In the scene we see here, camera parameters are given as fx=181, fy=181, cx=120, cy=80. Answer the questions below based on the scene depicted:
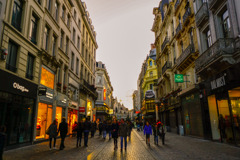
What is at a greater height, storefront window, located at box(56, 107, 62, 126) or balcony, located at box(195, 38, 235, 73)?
balcony, located at box(195, 38, 235, 73)

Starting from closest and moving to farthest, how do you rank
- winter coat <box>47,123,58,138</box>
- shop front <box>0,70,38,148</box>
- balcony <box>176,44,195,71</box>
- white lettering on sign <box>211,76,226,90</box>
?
1. shop front <box>0,70,38,148</box>
2. winter coat <box>47,123,58,138</box>
3. white lettering on sign <box>211,76,226,90</box>
4. balcony <box>176,44,195,71</box>

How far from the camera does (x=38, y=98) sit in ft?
45.2

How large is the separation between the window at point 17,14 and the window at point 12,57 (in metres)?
1.31

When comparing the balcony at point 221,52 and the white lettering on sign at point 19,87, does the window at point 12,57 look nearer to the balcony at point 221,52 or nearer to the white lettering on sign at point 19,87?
the white lettering on sign at point 19,87

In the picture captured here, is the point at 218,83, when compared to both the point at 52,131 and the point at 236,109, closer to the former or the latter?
the point at 236,109

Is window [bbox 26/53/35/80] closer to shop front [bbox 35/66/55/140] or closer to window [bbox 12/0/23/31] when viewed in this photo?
shop front [bbox 35/66/55/140]

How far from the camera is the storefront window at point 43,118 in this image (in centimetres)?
1415

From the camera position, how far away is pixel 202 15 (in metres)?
15.0

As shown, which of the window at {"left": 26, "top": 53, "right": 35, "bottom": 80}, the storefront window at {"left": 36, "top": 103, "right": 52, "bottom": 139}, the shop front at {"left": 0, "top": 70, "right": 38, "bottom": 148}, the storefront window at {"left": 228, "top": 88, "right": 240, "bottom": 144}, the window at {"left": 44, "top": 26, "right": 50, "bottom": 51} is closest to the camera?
the shop front at {"left": 0, "top": 70, "right": 38, "bottom": 148}

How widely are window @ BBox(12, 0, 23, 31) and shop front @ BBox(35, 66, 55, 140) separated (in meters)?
4.29

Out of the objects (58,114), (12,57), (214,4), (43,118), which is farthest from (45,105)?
(214,4)

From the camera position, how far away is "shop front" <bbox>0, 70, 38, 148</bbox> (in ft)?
32.2

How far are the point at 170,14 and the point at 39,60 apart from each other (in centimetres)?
1987

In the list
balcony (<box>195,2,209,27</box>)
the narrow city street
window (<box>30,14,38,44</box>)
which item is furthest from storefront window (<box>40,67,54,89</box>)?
balcony (<box>195,2,209,27</box>)
